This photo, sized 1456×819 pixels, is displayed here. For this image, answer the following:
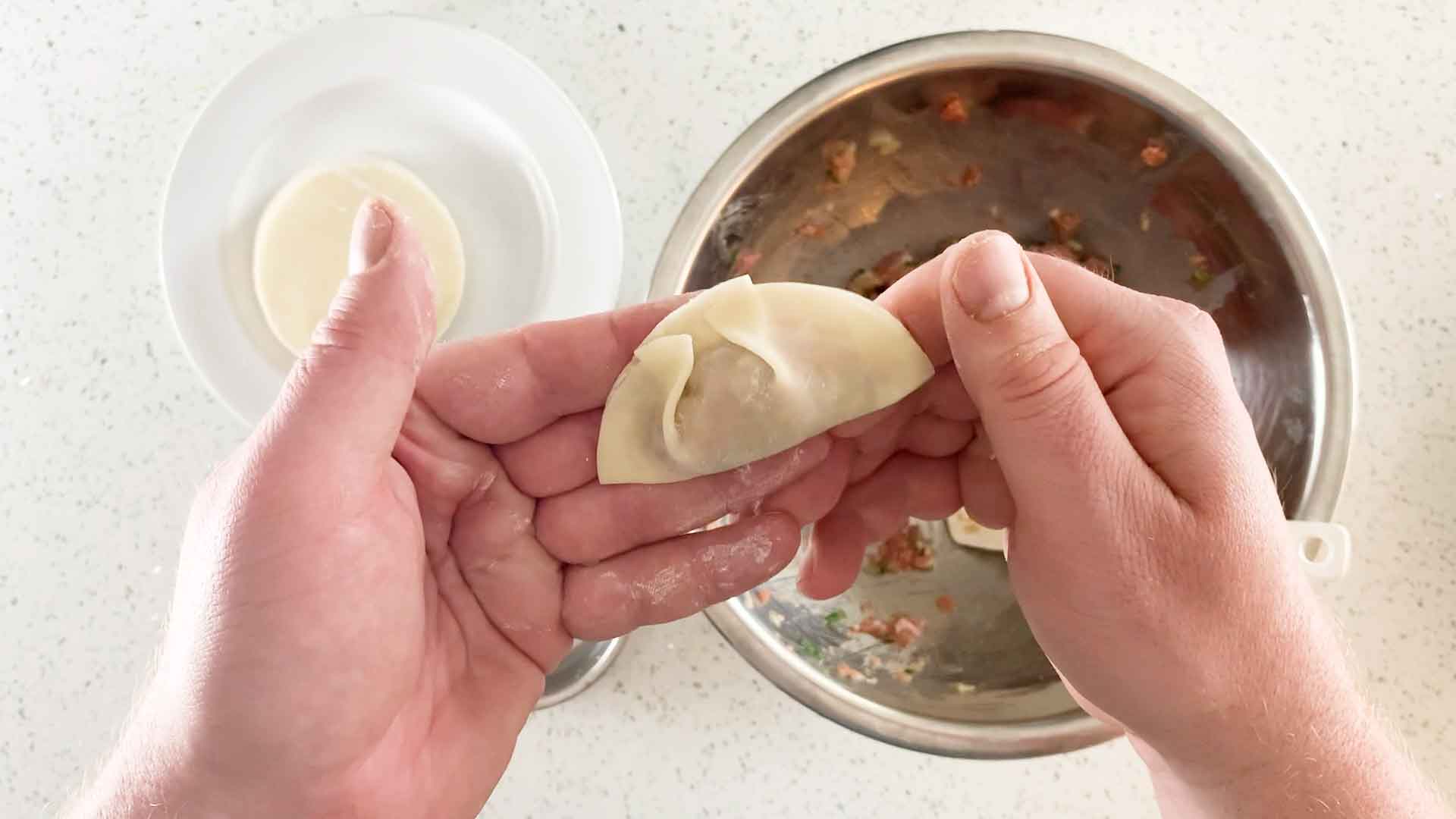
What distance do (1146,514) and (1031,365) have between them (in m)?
0.14

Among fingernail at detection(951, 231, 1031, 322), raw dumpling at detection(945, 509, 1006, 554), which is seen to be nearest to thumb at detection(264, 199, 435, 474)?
fingernail at detection(951, 231, 1031, 322)

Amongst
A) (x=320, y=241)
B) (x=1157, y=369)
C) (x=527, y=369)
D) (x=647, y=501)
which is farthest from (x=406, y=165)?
(x=1157, y=369)

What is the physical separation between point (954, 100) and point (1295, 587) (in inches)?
22.2

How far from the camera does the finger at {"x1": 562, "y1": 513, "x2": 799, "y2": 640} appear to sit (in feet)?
2.94

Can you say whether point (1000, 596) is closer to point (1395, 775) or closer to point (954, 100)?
point (1395, 775)

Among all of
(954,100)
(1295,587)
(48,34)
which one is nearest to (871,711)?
(1295,587)

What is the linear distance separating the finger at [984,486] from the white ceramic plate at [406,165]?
0.43 metres

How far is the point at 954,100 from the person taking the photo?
99 cm

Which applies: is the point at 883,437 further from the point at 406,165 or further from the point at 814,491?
the point at 406,165

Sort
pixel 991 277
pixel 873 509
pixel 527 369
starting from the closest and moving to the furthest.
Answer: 1. pixel 991 277
2. pixel 527 369
3. pixel 873 509

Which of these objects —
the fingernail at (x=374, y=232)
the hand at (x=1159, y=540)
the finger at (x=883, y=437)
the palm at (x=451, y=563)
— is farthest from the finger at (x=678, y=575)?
the fingernail at (x=374, y=232)

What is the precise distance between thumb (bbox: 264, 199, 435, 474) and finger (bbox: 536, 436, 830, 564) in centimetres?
24

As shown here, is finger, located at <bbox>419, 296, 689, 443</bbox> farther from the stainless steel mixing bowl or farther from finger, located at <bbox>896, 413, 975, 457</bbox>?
finger, located at <bbox>896, 413, 975, 457</bbox>

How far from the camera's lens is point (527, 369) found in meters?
0.85
